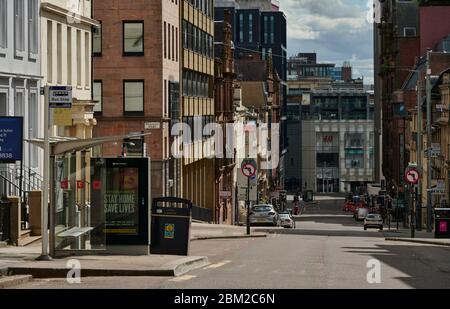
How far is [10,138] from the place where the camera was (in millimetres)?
26156

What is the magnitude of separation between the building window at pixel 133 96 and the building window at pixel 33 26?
2376 centimetres

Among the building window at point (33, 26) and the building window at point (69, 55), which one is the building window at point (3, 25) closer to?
the building window at point (33, 26)

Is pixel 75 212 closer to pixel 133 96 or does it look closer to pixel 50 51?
pixel 50 51

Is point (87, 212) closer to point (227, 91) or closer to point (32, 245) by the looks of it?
point (32, 245)

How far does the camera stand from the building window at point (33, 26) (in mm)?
33688

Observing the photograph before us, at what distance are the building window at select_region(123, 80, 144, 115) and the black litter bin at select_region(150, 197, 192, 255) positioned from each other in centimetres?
3179

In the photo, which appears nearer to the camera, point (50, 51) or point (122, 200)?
point (122, 200)

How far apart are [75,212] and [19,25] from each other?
28.2ft

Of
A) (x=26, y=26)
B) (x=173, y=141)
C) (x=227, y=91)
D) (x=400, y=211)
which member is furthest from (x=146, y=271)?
(x=400, y=211)

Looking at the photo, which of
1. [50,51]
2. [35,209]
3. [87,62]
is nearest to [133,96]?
[87,62]

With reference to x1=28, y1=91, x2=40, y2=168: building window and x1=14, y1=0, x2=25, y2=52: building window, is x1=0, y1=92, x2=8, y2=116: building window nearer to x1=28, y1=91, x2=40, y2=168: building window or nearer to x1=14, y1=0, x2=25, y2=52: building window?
x1=14, y1=0, x2=25, y2=52: building window

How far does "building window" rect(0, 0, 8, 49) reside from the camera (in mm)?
30609

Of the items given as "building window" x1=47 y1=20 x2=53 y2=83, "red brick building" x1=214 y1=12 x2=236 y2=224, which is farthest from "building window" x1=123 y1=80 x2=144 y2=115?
"red brick building" x1=214 y1=12 x2=236 y2=224

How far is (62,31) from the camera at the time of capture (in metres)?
38.1
